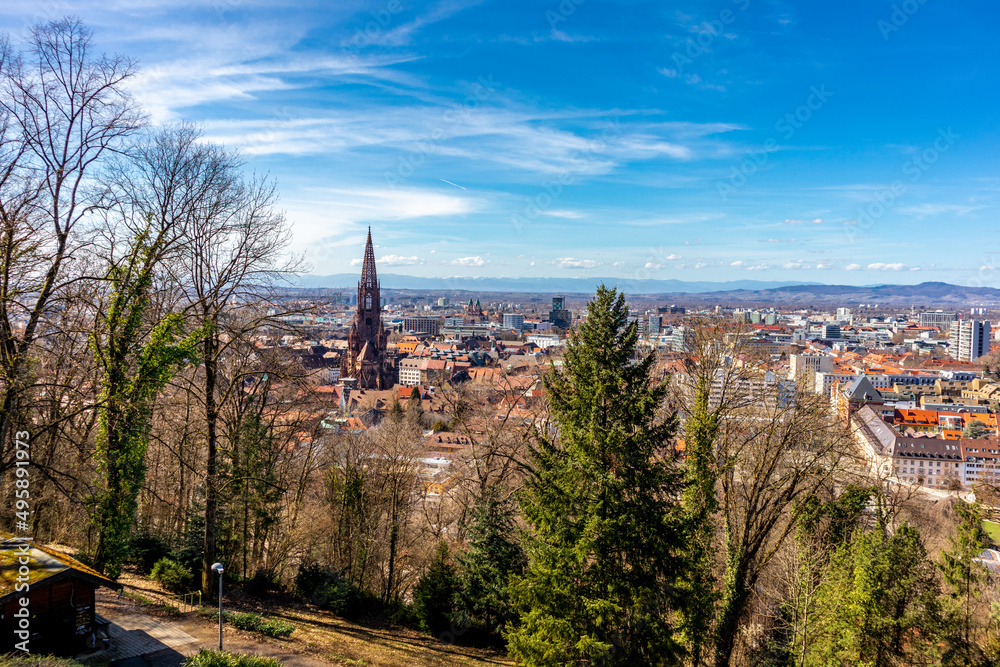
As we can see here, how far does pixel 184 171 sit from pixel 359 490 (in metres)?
9.76

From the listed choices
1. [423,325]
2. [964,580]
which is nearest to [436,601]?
[964,580]

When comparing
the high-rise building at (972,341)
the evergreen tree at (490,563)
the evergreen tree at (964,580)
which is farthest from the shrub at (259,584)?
the high-rise building at (972,341)

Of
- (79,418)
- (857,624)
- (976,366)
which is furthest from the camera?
(976,366)

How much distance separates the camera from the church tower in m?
68.5

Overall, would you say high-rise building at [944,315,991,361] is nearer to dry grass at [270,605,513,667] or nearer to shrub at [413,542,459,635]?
shrub at [413,542,459,635]

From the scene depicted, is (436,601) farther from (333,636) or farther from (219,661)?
(219,661)

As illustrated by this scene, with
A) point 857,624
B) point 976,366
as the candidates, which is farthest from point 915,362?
point 857,624

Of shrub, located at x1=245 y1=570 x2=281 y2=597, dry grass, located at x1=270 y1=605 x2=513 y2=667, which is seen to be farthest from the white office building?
shrub, located at x1=245 y1=570 x2=281 y2=597

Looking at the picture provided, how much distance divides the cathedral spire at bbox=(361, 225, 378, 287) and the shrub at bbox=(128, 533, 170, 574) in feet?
183

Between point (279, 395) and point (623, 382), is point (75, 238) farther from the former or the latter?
point (623, 382)

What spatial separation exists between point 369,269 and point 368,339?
8520 millimetres

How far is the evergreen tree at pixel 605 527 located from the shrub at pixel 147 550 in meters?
8.55

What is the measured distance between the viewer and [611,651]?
28.9 feet

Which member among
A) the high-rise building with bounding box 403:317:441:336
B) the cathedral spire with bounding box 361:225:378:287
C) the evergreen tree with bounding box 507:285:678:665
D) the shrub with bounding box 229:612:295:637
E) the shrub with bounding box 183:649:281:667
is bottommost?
the high-rise building with bounding box 403:317:441:336
